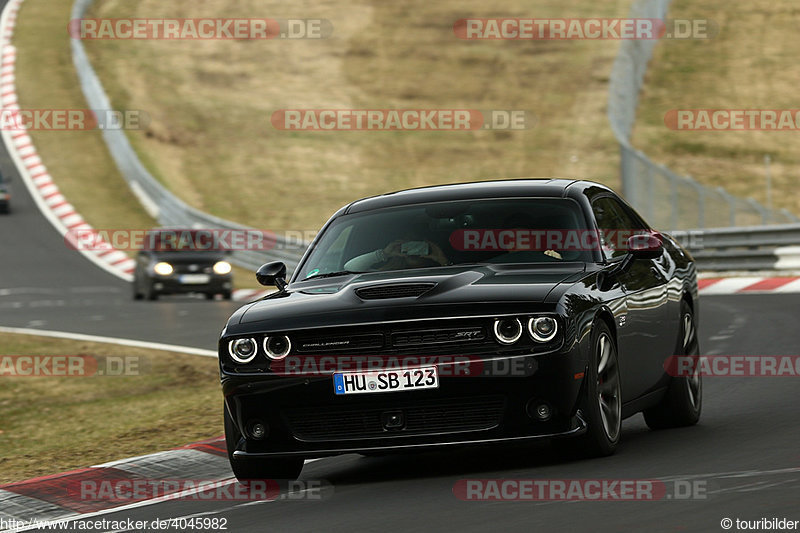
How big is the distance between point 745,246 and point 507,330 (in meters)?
17.8

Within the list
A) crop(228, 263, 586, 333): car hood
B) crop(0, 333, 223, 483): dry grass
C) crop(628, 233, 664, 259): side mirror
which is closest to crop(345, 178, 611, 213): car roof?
crop(628, 233, 664, 259): side mirror

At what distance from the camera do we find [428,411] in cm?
750

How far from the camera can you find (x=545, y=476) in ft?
24.3

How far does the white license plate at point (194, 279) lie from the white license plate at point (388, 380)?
19.9 metres

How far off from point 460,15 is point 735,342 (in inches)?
1781

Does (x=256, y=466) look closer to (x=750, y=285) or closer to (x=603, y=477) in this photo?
(x=603, y=477)

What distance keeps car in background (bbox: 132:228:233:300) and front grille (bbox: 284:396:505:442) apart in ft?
64.6

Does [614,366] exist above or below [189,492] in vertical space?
above

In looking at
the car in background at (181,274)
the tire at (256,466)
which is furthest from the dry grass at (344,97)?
the tire at (256,466)

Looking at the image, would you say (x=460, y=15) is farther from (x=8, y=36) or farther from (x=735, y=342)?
(x=735, y=342)

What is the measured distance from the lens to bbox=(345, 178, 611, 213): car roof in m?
8.86

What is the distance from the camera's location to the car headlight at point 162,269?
27094 millimetres

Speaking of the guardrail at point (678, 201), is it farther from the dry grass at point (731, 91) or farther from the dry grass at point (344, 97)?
the dry grass at point (344, 97)

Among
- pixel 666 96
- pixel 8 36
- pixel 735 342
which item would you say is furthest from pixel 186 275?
pixel 8 36
